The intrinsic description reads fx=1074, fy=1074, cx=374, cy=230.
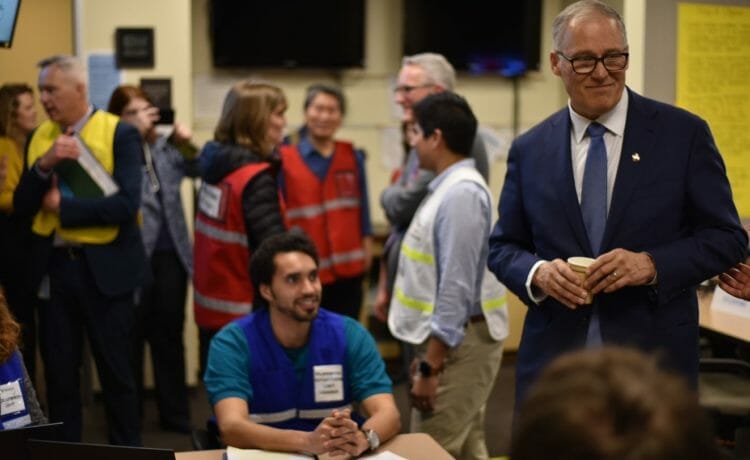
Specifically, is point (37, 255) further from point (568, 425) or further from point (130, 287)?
point (568, 425)

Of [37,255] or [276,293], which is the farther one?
[37,255]

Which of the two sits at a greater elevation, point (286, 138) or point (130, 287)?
point (286, 138)

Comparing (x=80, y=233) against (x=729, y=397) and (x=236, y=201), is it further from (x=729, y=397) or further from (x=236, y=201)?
(x=729, y=397)

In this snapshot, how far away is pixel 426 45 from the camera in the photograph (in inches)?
255

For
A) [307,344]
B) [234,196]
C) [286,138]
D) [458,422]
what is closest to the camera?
[307,344]

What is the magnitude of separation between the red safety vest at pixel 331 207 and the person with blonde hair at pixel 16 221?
1171 millimetres

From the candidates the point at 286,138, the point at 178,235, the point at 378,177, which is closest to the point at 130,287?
the point at 178,235

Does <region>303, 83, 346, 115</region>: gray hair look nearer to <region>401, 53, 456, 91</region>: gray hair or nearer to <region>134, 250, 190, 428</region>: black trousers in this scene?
<region>401, 53, 456, 91</region>: gray hair

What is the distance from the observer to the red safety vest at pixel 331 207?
495cm

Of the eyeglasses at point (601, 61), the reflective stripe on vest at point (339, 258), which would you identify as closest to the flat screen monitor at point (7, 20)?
the eyeglasses at point (601, 61)

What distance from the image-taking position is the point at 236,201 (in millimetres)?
3955

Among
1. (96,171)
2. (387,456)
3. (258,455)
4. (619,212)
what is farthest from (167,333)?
(619,212)

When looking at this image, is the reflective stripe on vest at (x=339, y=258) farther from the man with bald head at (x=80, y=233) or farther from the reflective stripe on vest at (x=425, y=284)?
the reflective stripe on vest at (x=425, y=284)

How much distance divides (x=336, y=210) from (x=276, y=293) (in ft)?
6.04
